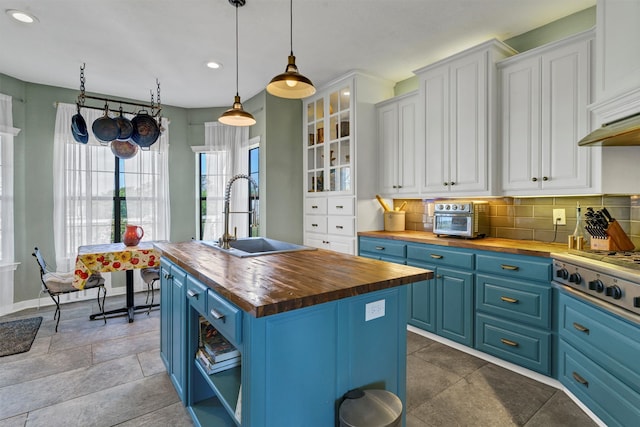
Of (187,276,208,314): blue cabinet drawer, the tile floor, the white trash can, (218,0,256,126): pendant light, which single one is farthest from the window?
the white trash can

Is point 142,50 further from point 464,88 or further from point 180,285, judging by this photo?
point 464,88

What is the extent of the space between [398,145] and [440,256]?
1.39m

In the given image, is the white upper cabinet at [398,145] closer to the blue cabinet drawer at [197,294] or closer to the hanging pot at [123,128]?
the blue cabinet drawer at [197,294]

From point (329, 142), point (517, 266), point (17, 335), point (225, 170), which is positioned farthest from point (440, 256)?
point (17, 335)

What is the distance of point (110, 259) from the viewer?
3.27 m

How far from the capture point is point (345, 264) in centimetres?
180

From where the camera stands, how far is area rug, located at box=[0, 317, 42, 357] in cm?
286

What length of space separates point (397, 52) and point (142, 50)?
2544mm

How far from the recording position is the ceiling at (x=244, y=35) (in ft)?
8.17

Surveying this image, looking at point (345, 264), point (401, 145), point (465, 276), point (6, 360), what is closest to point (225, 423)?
point (345, 264)

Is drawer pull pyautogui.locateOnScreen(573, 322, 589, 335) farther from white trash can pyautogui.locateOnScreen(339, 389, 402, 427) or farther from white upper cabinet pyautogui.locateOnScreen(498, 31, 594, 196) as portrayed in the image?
white trash can pyautogui.locateOnScreen(339, 389, 402, 427)

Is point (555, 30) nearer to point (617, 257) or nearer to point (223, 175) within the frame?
point (617, 257)

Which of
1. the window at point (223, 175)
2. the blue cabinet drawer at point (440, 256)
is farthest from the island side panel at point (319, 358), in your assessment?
the window at point (223, 175)

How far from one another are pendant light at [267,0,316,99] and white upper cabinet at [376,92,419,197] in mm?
1585
